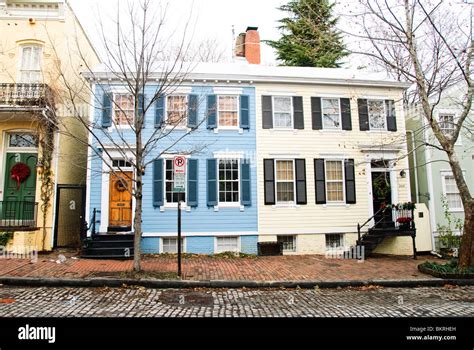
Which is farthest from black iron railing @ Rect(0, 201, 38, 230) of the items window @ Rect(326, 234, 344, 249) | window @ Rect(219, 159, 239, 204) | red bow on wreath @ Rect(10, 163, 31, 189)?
window @ Rect(326, 234, 344, 249)

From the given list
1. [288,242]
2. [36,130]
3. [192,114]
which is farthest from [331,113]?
[36,130]

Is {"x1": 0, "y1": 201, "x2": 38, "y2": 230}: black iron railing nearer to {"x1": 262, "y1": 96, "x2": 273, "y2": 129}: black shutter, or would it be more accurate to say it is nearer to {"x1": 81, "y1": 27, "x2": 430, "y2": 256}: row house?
{"x1": 81, "y1": 27, "x2": 430, "y2": 256}: row house

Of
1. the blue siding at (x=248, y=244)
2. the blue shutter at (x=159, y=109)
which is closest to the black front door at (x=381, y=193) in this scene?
the blue siding at (x=248, y=244)

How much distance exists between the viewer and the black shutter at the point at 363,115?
1453 cm

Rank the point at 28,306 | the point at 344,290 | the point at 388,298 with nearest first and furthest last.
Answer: the point at 28,306 < the point at 388,298 < the point at 344,290

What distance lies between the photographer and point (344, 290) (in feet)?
27.5

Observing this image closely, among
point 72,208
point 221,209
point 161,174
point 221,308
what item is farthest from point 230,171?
point 221,308

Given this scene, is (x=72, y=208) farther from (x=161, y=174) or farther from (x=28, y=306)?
(x=28, y=306)

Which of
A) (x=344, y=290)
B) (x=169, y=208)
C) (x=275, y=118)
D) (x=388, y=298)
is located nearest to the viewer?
(x=388, y=298)

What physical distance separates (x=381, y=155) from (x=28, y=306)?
13619 millimetres

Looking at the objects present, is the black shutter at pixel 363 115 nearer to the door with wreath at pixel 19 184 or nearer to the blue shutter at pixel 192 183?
the blue shutter at pixel 192 183

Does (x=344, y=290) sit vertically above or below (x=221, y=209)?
below

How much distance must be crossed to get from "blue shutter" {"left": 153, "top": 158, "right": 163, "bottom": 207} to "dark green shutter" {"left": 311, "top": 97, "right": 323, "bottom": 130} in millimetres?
6746

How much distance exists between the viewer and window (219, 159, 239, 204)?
13.4m
